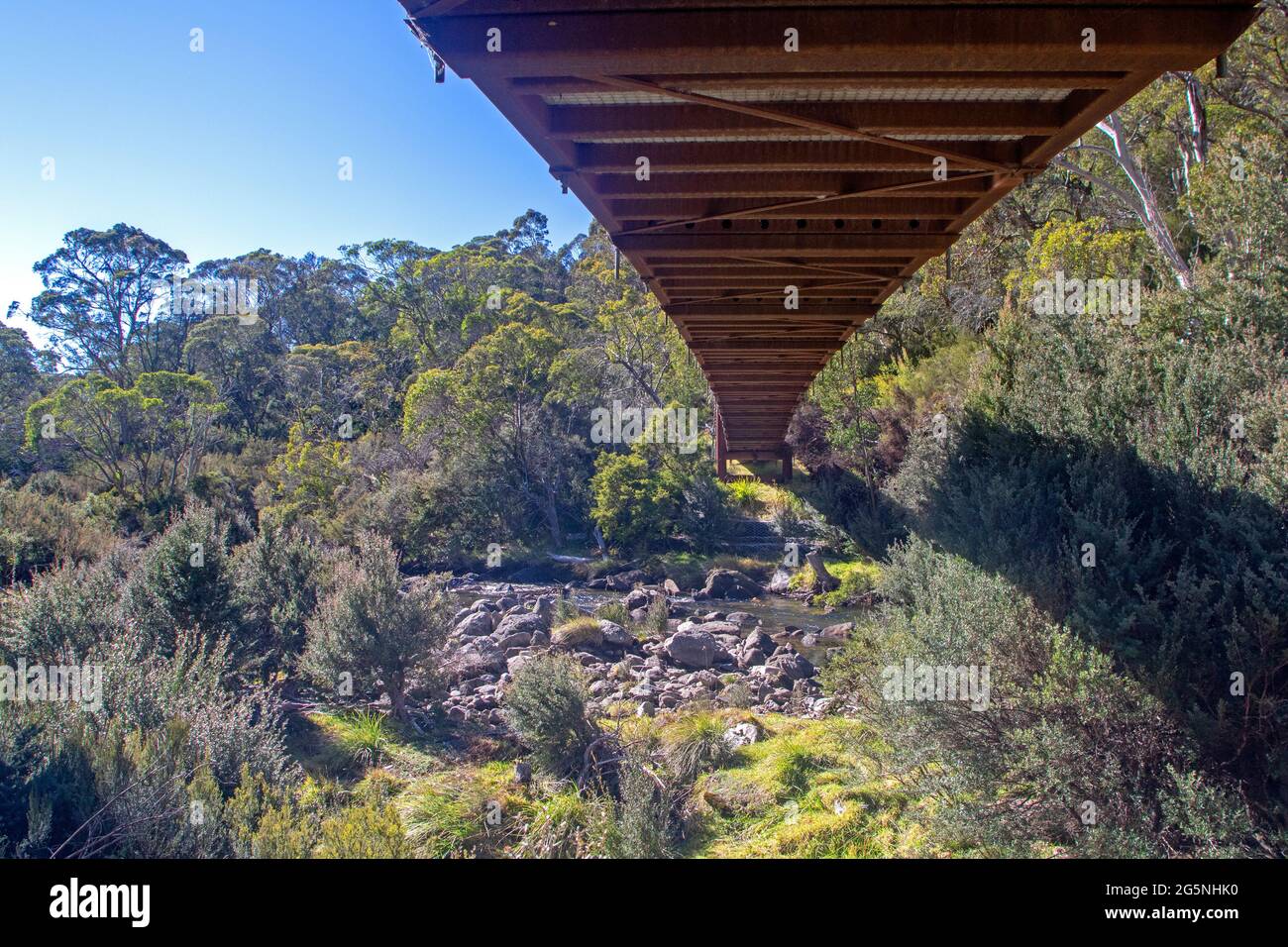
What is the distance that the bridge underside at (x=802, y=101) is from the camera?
9.05 ft

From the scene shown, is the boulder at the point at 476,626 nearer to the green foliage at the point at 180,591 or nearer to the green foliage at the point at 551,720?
the green foliage at the point at 180,591

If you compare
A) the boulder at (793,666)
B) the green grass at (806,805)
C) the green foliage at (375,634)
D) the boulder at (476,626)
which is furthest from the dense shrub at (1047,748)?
the boulder at (476,626)

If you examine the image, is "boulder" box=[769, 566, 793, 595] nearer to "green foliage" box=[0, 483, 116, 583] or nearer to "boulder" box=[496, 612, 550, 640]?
"boulder" box=[496, 612, 550, 640]

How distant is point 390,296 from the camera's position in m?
33.2

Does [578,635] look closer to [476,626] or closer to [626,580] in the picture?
[476,626]

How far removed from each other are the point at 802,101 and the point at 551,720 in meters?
6.06

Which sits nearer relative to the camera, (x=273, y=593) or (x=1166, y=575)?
(x=1166, y=575)

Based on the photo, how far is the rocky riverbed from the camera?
9469 mm

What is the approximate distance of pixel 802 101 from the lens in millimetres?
3799

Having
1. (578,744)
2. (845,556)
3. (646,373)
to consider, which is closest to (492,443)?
(646,373)

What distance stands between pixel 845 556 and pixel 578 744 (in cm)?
1272

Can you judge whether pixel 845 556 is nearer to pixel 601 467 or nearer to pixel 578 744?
pixel 601 467

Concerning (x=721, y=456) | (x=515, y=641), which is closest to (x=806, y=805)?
(x=515, y=641)

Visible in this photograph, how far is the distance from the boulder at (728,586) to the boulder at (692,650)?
5420 millimetres
